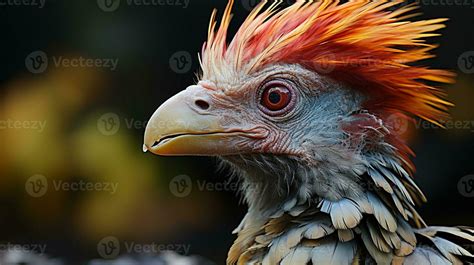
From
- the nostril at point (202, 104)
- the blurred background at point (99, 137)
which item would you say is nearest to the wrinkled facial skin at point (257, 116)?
the nostril at point (202, 104)

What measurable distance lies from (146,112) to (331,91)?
3179 mm

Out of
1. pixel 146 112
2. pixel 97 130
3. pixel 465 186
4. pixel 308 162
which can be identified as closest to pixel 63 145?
pixel 97 130

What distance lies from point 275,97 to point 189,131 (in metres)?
0.35

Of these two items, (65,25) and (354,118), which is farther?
(65,25)

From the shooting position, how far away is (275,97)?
2.38m

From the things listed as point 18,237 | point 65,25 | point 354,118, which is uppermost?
point 65,25

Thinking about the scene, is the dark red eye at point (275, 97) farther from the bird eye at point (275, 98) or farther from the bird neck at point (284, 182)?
the bird neck at point (284, 182)

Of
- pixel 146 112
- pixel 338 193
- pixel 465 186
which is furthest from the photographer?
pixel 146 112

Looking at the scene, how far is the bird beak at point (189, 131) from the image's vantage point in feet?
7.46

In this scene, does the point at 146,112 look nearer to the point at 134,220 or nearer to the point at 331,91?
the point at 134,220

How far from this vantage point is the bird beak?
7.46 ft

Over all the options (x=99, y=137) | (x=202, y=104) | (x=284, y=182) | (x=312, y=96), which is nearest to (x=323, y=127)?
(x=312, y=96)

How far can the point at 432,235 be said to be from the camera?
91.4 inches

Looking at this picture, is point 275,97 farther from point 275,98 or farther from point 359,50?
point 359,50
